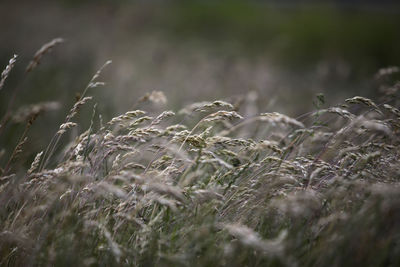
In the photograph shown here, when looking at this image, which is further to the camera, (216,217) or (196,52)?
(196,52)

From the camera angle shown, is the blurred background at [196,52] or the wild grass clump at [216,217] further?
the blurred background at [196,52]

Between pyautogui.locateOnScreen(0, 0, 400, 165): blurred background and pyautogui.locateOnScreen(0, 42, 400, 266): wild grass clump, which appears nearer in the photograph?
pyautogui.locateOnScreen(0, 42, 400, 266): wild grass clump

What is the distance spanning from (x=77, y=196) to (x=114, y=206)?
0.24 m

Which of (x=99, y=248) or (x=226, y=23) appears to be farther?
(x=226, y=23)

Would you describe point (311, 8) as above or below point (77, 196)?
above

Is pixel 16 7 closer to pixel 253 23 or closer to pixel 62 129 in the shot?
pixel 253 23

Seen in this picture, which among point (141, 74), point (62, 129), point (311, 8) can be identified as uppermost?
point (311, 8)

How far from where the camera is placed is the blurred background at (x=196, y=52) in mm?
6801

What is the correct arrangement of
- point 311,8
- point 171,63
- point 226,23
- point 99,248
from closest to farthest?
1. point 99,248
2. point 171,63
3. point 226,23
4. point 311,8

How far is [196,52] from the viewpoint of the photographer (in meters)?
12.1

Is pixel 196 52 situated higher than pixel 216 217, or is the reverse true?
pixel 196 52

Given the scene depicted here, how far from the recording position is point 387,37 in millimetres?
15766

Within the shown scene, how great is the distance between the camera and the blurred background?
6801 mm

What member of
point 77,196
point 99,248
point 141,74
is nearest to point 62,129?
point 77,196
